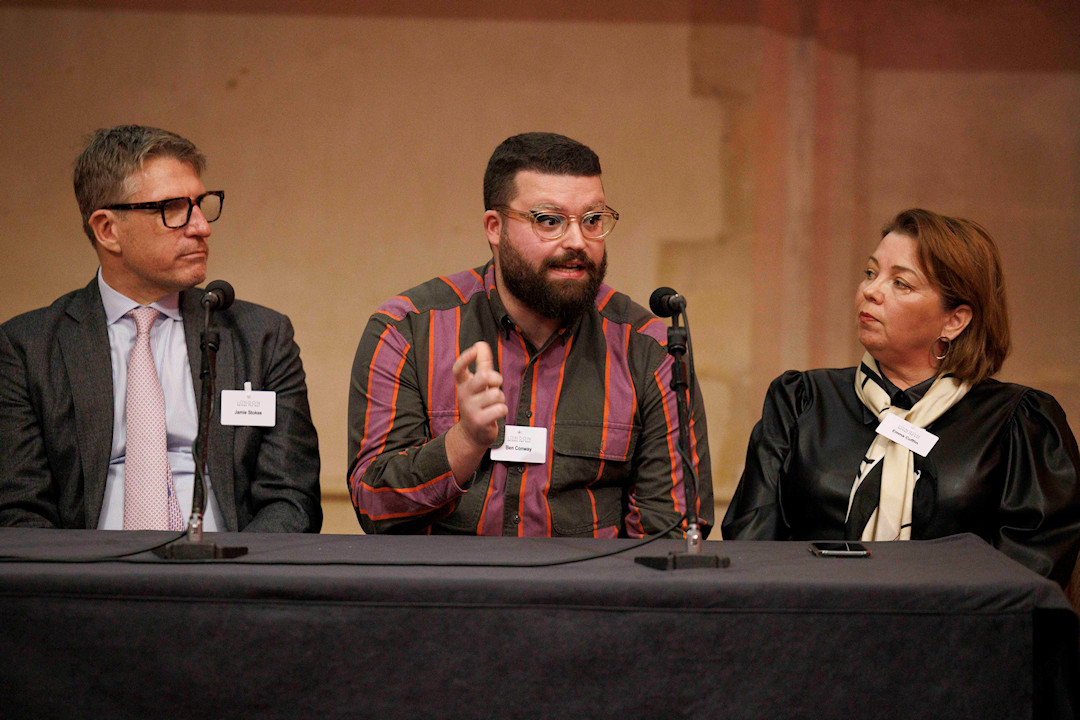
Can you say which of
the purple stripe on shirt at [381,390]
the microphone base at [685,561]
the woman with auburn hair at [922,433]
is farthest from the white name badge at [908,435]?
the purple stripe on shirt at [381,390]

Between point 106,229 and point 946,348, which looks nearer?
point 946,348

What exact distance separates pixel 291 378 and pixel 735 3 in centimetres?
308

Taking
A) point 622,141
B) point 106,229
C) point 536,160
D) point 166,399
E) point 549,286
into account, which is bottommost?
point 166,399

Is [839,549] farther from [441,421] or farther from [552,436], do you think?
[441,421]

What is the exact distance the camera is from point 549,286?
100 inches

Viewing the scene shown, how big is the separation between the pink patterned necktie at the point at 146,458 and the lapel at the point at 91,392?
62mm

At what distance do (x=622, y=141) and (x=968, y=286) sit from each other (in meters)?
2.40

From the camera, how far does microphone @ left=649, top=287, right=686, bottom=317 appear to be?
6.28 feet

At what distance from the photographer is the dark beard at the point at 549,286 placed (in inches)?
100

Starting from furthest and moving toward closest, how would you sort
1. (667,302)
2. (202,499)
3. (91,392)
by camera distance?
(91,392) < (667,302) < (202,499)

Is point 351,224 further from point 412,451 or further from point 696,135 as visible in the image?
point 412,451

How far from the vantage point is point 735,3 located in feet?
15.3

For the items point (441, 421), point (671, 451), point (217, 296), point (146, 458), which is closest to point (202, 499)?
point (217, 296)

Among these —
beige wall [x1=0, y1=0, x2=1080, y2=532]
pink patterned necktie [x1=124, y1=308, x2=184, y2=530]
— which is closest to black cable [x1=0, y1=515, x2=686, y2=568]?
pink patterned necktie [x1=124, y1=308, x2=184, y2=530]
